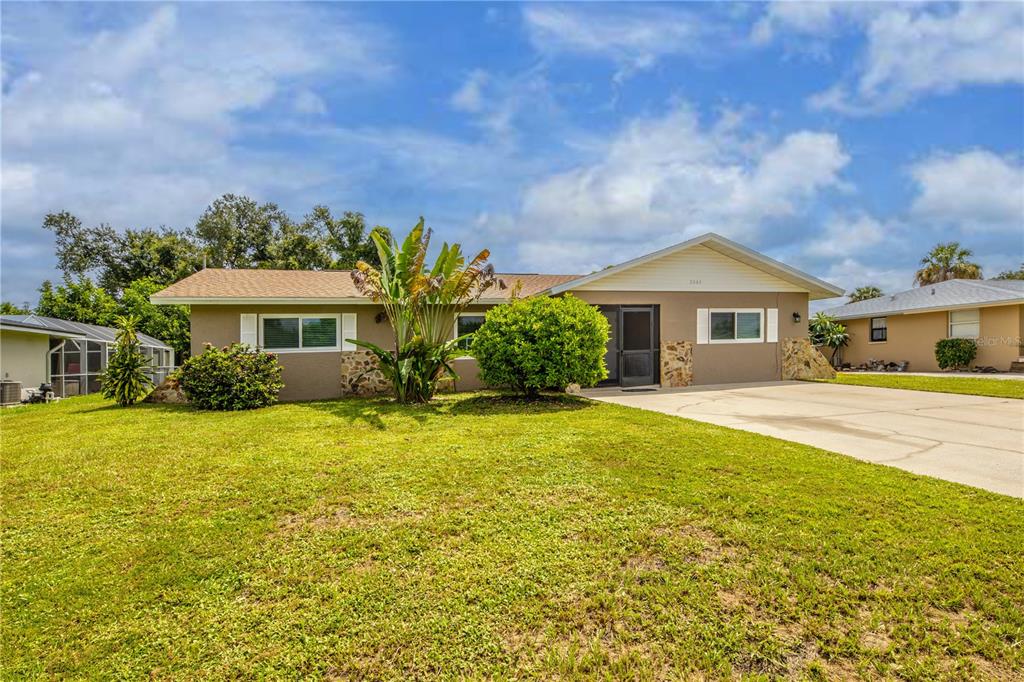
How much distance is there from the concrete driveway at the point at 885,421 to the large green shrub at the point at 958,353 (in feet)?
33.0

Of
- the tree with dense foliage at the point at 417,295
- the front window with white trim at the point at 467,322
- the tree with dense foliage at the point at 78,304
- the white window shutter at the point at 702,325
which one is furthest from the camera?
the tree with dense foliage at the point at 78,304

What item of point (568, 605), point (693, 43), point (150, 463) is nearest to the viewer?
point (568, 605)

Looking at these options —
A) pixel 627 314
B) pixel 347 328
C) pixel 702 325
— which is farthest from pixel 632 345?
pixel 347 328

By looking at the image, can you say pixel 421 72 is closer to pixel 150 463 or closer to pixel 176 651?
pixel 150 463

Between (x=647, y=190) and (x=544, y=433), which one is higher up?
(x=647, y=190)

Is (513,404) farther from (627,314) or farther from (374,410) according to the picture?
(627,314)

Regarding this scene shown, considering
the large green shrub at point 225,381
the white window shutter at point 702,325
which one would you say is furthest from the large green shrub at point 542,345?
the white window shutter at point 702,325

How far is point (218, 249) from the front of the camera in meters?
32.6

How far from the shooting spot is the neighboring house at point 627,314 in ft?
39.6

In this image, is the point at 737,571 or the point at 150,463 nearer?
the point at 737,571

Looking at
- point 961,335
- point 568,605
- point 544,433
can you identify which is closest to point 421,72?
point 544,433

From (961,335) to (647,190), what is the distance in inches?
584

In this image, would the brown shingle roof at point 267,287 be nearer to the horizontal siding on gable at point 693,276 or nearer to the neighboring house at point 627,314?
the neighboring house at point 627,314

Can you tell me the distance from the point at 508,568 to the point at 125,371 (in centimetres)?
1180
